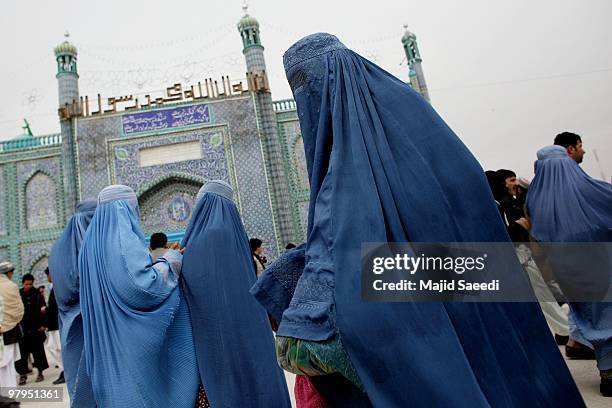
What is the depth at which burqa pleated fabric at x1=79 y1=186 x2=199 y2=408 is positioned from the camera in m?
1.60

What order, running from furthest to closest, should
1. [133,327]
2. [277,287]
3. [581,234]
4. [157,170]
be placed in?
[157,170], [581,234], [133,327], [277,287]

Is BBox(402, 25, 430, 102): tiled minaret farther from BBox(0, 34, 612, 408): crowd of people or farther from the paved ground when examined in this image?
BBox(0, 34, 612, 408): crowd of people

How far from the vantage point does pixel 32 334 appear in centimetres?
461

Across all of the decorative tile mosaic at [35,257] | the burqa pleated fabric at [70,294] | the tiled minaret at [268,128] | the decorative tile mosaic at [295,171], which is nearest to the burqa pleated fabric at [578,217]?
the burqa pleated fabric at [70,294]

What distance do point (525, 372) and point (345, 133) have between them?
470 millimetres

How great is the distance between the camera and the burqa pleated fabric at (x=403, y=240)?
66cm

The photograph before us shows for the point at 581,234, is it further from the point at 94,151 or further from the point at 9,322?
the point at 94,151

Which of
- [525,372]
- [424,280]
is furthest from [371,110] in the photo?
[525,372]

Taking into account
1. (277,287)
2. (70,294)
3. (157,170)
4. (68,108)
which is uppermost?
(68,108)

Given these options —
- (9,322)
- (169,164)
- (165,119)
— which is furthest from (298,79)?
(165,119)

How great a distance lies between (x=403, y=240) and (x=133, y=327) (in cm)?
122

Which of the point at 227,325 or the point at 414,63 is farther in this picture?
the point at 414,63

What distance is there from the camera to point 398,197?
76cm

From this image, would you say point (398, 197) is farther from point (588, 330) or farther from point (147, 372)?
point (588, 330)
